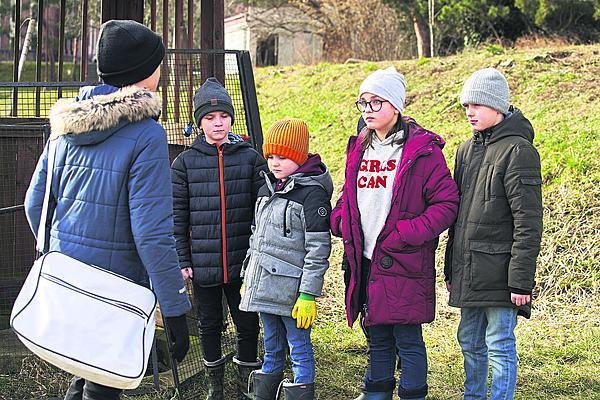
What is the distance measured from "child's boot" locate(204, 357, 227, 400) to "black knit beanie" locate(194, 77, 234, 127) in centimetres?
117

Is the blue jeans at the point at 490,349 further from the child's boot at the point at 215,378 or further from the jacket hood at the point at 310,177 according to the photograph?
the child's boot at the point at 215,378

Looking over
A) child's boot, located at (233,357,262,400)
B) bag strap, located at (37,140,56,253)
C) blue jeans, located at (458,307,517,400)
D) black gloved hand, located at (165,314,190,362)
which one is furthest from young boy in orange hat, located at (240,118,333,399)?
bag strap, located at (37,140,56,253)

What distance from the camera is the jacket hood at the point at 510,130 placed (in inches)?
157

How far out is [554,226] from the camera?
7.02 m

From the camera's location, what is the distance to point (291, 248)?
4.05 meters

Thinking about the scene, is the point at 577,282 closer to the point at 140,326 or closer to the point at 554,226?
the point at 554,226

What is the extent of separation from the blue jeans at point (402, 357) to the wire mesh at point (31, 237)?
0.90 meters

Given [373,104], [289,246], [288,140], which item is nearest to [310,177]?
[288,140]

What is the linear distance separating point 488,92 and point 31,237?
3342mm

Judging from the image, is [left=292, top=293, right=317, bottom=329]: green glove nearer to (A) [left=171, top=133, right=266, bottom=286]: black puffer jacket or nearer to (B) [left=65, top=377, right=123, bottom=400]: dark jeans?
(A) [left=171, top=133, right=266, bottom=286]: black puffer jacket

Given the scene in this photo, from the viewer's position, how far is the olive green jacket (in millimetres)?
3838

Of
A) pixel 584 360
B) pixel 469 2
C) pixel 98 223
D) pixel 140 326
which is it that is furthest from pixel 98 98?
pixel 469 2

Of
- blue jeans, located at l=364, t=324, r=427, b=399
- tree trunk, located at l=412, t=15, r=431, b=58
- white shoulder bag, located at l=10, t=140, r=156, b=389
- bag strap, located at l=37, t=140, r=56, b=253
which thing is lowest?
blue jeans, located at l=364, t=324, r=427, b=399

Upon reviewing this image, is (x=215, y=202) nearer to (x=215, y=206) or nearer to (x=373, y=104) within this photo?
(x=215, y=206)
